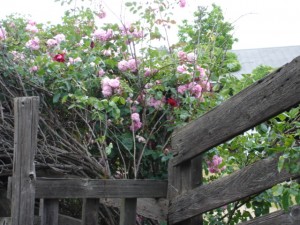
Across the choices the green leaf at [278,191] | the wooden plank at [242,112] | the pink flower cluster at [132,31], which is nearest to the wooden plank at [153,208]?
the wooden plank at [242,112]

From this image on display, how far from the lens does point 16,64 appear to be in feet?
14.2

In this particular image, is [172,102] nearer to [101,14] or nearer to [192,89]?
[192,89]

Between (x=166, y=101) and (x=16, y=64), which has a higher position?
(x=16, y=64)

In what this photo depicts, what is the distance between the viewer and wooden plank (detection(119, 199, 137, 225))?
11.0 ft

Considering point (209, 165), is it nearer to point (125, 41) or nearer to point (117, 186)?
point (117, 186)

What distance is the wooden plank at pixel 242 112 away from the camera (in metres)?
2.28

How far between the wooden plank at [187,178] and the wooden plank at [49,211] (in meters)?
0.67

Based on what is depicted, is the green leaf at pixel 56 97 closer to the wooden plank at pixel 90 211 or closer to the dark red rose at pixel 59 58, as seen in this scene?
the dark red rose at pixel 59 58

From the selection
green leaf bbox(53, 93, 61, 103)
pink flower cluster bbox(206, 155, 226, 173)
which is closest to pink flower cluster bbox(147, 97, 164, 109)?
pink flower cluster bbox(206, 155, 226, 173)

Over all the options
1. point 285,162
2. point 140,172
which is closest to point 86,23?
point 140,172

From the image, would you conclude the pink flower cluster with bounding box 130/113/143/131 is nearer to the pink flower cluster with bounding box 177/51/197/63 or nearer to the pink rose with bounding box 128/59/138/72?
the pink rose with bounding box 128/59/138/72

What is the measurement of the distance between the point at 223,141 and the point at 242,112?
0.22 metres

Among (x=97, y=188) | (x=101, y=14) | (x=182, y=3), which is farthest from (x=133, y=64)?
(x=97, y=188)

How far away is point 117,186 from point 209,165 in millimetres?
829
